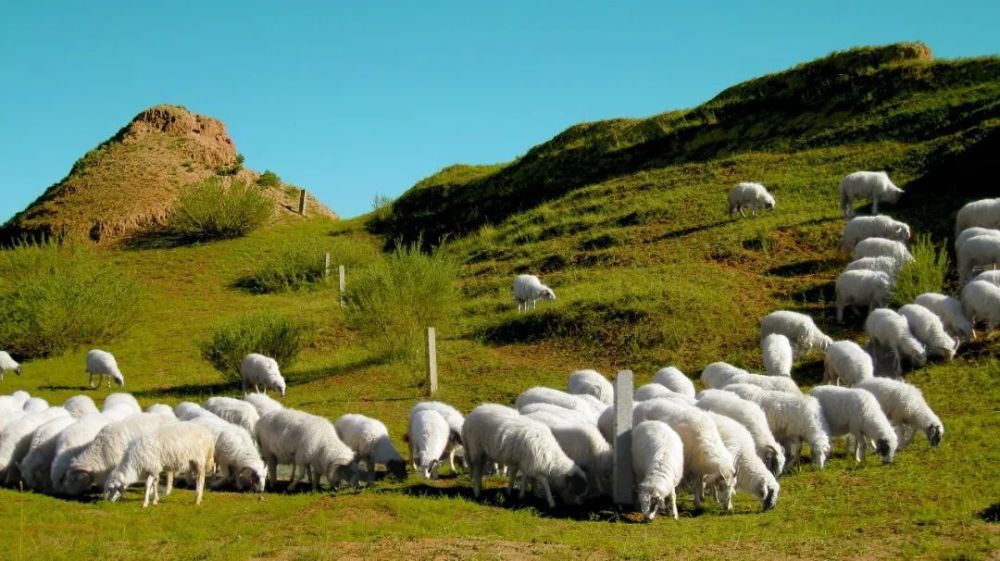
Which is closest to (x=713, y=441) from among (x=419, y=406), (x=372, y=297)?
Answer: (x=419, y=406)

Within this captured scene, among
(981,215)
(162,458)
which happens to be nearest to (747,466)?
(162,458)

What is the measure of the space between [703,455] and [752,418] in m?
1.59

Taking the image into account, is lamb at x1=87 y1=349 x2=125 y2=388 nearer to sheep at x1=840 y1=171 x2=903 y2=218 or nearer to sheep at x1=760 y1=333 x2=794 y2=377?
sheep at x1=760 y1=333 x2=794 y2=377

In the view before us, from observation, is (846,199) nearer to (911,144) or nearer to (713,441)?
(911,144)

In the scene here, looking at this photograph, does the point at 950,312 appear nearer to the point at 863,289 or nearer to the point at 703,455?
the point at 863,289

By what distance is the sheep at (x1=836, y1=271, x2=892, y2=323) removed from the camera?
19.6 m

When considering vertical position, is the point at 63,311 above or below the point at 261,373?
above

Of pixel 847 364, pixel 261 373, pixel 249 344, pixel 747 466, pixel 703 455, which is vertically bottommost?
pixel 747 466

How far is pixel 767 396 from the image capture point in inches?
495

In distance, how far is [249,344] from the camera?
70.6 ft

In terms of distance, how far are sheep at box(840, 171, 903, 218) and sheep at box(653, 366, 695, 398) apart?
12798mm

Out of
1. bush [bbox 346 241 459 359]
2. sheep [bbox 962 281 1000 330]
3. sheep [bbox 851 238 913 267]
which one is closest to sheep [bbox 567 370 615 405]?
bush [bbox 346 241 459 359]

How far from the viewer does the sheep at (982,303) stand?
17.5 m

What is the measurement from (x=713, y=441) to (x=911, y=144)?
24.8 metres
